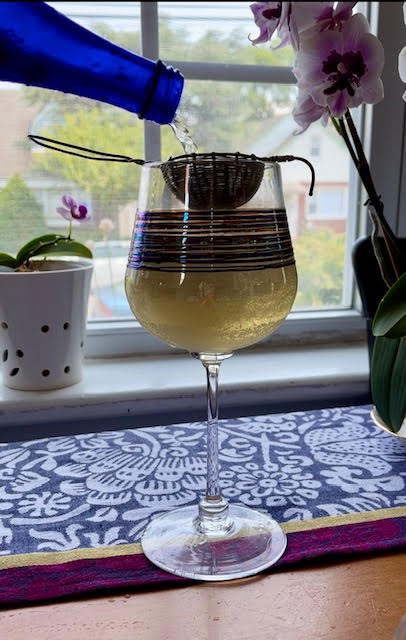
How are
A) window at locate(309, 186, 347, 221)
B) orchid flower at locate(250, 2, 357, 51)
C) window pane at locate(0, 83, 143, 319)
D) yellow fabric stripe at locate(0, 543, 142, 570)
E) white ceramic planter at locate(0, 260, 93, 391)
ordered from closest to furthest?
orchid flower at locate(250, 2, 357, 51)
yellow fabric stripe at locate(0, 543, 142, 570)
white ceramic planter at locate(0, 260, 93, 391)
window pane at locate(0, 83, 143, 319)
window at locate(309, 186, 347, 221)

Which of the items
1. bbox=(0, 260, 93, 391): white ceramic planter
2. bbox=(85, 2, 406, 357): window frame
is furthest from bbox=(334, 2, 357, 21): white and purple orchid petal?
bbox=(85, 2, 406, 357): window frame

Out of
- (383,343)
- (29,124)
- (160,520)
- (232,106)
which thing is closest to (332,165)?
(232,106)

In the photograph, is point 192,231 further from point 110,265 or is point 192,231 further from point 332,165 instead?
point 332,165

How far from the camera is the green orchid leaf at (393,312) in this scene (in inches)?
13.9

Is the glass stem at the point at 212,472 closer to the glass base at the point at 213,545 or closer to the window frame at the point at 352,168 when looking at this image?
the glass base at the point at 213,545

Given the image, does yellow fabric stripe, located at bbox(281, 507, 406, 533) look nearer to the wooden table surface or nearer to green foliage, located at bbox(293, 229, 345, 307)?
the wooden table surface

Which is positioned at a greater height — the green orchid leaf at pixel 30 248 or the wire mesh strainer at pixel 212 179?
the wire mesh strainer at pixel 212 179

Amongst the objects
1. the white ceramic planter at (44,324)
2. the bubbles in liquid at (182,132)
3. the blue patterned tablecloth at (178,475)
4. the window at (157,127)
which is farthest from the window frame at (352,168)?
the bubbles in liquid at (182,132)

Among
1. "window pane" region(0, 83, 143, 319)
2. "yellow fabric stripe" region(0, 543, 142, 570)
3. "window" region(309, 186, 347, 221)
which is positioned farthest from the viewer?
"window" region(309, 186, 347, 221)

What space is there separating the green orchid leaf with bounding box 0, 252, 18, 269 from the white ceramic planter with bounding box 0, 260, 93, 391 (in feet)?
0.13

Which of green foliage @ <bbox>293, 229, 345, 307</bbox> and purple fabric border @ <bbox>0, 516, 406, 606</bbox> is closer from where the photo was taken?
purple fabric border @ <bbox>0, 516, 406, 606</bbox>

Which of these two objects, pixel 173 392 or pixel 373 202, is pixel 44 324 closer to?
pixel 173 392

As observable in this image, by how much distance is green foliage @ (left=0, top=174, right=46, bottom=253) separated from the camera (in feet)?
3.07

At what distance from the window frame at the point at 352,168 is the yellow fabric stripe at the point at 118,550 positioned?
56 cm
